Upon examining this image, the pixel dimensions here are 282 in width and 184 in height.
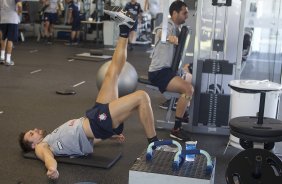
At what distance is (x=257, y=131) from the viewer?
234 cm

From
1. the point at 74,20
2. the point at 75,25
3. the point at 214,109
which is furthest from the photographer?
the point at 75,25

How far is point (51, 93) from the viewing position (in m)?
5.40

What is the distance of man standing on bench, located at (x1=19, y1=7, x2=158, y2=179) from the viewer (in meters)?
2.98

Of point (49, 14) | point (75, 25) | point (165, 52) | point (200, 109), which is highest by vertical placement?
point (49, 14)

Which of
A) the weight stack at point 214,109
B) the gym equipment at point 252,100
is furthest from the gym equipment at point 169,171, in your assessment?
the weight stack at point 214,109

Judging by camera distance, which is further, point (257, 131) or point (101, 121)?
point (101, 121)

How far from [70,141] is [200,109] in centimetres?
147

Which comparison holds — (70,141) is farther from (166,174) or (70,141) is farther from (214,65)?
(214,65)

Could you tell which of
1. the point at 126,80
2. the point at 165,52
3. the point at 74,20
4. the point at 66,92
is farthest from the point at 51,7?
the point at 165,52

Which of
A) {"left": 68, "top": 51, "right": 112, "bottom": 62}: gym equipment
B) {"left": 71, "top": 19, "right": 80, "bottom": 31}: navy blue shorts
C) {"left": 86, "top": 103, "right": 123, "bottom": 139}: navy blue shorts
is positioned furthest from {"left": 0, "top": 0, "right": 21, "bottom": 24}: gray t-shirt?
{"left": 86, "top": 103, "right": 123, "bottom": 139}: navy blue shorts

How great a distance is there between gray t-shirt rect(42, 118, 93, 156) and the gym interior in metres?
0.09

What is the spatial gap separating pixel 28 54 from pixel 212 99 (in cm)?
576

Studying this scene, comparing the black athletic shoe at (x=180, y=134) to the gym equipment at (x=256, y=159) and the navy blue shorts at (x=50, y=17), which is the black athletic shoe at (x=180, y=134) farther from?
the navy blue shorts at (x=50, y=17)

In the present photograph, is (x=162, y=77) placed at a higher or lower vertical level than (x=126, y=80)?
higher
